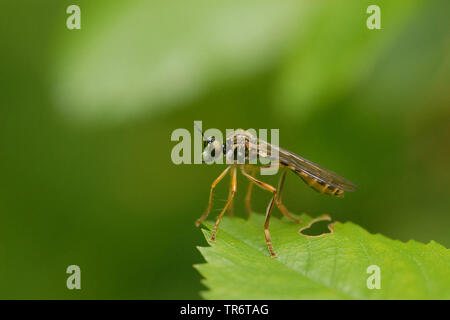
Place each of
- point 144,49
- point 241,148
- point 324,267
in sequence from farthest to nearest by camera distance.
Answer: point 241,148
point 144,49
point 324,267

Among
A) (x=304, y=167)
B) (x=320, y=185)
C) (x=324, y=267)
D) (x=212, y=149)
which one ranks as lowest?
(x=324, y=267)

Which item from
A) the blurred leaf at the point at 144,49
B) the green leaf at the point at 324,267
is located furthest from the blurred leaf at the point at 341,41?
the green leaf at the point at 324,267

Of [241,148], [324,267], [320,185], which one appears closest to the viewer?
[324,267]

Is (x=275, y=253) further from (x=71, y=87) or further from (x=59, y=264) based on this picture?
(x=59, y=264)

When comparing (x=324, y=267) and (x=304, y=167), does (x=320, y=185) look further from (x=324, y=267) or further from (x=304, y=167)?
(x=324, y=267)

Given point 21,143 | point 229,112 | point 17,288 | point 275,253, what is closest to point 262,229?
point 275,253

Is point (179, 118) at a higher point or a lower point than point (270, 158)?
higher

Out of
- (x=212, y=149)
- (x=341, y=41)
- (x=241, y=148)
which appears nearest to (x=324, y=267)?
(x=241, y=148)
